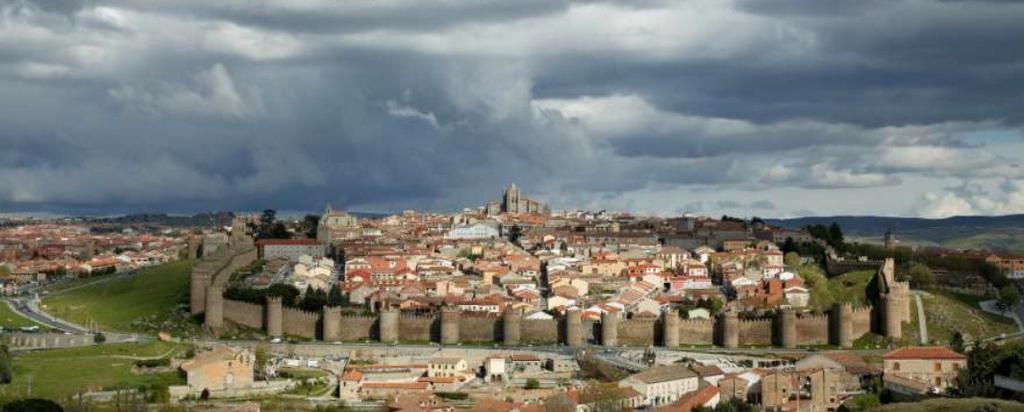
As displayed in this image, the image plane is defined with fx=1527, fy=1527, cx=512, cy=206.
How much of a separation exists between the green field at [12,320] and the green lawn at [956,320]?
137 ft

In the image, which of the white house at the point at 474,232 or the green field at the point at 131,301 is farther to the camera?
the white house at the point at 474,232

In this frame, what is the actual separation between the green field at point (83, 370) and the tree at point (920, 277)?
38.9m

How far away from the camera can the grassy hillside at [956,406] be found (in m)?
39.6

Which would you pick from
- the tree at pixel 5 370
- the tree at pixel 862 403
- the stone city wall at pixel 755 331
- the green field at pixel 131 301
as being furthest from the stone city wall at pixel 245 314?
the tree at pixel 862 403

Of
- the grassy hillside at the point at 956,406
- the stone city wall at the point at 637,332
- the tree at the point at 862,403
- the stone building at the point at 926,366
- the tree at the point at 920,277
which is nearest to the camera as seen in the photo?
the grassy hillside at the point at 956,406

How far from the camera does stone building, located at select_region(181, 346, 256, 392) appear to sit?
52938 millimetres

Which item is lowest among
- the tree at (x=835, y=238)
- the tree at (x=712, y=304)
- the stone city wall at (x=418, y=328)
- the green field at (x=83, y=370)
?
the green field at (x=83, y=370)

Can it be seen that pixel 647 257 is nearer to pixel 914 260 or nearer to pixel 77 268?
pixel 914 260

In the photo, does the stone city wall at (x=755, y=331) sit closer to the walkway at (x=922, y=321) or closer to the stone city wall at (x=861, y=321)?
the stone city wall at (x=861, y=321)

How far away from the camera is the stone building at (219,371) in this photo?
52938mm

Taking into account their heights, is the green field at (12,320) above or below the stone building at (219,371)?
above

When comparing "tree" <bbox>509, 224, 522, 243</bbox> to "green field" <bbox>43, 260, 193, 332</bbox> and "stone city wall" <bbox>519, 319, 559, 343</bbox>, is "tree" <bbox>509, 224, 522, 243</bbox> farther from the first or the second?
"stone city wall" <bbox>519, 319, 559, 343</bbox>

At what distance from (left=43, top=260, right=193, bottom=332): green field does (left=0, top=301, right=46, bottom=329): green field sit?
6.78ft

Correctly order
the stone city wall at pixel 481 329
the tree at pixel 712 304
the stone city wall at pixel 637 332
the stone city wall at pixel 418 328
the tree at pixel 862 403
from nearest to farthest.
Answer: the tree at pixel 862 403
the stone city wall at pixel 637 332
the stone city wall at pixel 481 329
the stone city wall at pixel 418 328
the tree at pixel 712 304
